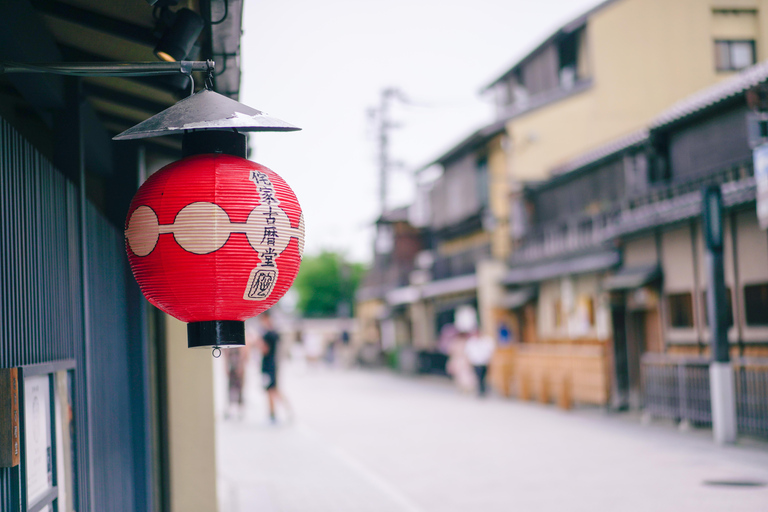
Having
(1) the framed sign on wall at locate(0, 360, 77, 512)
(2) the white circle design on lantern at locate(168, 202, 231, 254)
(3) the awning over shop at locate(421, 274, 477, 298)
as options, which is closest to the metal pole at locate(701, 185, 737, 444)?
(1) the framed sign on wall at locate(0, 360, 77, 512)

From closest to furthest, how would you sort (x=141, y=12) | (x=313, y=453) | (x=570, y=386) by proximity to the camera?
(x=141, y=12) < (x=313, y=453) < (x=570, y=386)

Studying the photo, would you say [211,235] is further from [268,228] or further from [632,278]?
[632,278]

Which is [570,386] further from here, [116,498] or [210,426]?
[116,498]

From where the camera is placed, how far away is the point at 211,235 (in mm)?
3330

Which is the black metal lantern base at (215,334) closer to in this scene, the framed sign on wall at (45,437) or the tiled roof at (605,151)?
the framed sign on wall at (45,437)

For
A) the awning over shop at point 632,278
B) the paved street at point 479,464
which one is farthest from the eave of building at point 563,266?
the paved street at point 479,464

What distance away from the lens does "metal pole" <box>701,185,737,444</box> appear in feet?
41.8

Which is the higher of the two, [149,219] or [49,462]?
[149,219]

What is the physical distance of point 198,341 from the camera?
11.5ft

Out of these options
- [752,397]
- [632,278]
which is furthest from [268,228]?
[632,278]

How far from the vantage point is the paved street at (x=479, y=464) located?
8883 millimetres

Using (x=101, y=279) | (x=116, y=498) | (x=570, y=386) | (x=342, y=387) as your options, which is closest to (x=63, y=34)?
(x=101, y=279)

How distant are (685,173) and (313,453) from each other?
33.5ft

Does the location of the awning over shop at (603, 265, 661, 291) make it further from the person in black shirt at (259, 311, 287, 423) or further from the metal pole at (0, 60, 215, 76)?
the metal pole at (0, 60, 215, 76)
